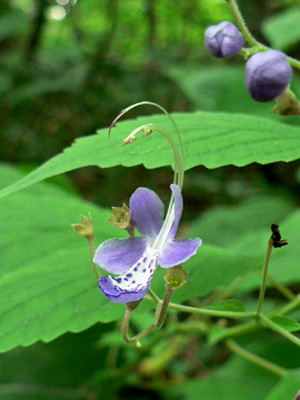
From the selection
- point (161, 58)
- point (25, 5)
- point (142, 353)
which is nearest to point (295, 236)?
point (142, 353)

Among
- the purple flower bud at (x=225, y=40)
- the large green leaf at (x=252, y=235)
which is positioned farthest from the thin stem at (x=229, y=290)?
the purple flower bud at (x=225, y=40)

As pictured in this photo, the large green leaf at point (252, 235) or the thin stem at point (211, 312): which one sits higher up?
the thin stem at point (211, 312)

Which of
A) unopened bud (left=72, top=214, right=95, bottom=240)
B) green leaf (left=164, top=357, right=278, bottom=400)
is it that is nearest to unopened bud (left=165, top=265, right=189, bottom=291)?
unopened bud (left=72, top=214, right=95, bottom=240)

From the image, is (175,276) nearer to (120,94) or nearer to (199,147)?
(199,147)

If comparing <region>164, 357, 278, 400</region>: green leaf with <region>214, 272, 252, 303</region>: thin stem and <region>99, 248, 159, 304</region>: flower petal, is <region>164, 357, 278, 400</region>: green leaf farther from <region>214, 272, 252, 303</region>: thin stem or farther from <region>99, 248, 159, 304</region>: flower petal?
<region>99, 248, 159, 304</region>: flower petal

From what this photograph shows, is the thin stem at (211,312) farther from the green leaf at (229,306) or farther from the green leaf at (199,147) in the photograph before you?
the green leaf at (199,147)

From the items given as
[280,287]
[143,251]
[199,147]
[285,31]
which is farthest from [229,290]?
[285,31]
